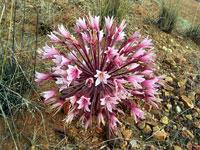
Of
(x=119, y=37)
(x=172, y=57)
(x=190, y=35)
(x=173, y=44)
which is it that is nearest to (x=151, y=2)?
(x=190, y=35)

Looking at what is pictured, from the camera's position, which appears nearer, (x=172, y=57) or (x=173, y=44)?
(x=172, y=57)

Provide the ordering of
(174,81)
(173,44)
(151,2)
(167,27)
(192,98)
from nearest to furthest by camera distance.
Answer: (192,98), (174,81), (173,44), (167,27), (151,2)

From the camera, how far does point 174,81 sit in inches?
115

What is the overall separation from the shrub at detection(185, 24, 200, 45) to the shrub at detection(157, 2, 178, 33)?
16.0 inches

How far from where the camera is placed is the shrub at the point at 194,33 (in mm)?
4114

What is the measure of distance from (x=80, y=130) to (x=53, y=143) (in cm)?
26

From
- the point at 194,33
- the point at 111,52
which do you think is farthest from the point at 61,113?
the point at 194,33

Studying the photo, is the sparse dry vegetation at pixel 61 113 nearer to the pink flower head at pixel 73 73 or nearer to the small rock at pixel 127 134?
the small rock at pixel 127 134

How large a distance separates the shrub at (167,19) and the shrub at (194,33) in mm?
407

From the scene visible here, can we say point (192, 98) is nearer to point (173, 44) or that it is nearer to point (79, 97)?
point (173, 44)

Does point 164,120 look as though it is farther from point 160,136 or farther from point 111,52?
point 111,52

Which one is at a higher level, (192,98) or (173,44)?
(173,44)

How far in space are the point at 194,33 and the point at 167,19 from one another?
0.66 m

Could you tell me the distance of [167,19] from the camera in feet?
12.7
